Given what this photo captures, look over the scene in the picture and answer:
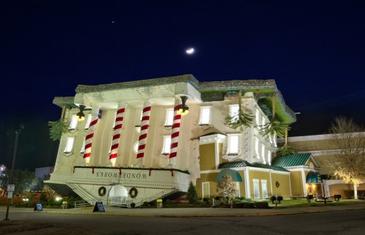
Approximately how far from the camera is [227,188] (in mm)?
27656

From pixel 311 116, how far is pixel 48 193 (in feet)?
154

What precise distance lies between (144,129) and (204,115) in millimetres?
6359

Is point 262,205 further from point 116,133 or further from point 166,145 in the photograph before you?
point 116,133

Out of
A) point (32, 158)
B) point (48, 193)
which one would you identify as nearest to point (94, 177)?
point (48, 193)

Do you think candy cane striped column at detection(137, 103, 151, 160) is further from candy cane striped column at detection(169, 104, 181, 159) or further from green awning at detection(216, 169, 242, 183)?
green awning at detection(216, 169, 242, 183)

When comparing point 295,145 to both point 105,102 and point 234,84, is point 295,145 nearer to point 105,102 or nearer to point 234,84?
point 234,84

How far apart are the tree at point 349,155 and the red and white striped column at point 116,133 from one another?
Result: 2438cm

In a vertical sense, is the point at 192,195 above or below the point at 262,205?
above

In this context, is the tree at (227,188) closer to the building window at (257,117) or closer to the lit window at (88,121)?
the building window at (257,117)

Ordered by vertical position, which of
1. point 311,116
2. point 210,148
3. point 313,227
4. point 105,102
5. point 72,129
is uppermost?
point 311,116

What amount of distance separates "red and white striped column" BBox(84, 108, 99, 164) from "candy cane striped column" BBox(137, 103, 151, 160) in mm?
6051

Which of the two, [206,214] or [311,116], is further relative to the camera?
[311,116]

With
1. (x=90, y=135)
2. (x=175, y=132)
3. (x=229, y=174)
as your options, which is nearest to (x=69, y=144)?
(x=90, y=135)

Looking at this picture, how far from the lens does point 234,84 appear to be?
107 feet
